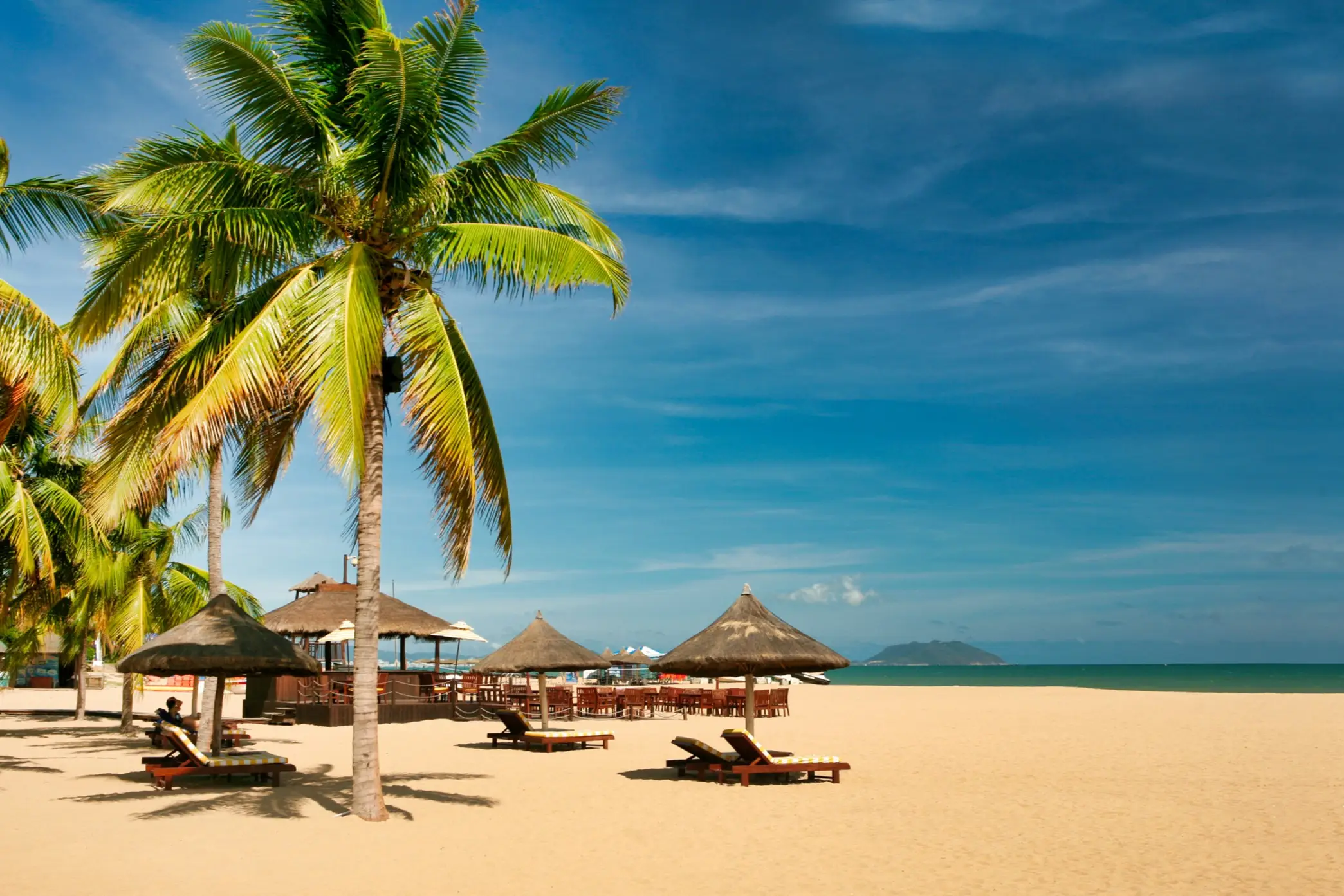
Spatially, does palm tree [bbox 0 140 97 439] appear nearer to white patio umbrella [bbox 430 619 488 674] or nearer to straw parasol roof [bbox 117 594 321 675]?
straw parasol roof [bbox 117 594 321 675]

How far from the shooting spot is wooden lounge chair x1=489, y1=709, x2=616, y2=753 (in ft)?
60.4

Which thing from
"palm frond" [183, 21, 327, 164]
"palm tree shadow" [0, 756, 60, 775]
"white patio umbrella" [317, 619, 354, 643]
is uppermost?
"palm frond" [183, 21, 327, 164]

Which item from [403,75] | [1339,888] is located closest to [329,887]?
[403,75]

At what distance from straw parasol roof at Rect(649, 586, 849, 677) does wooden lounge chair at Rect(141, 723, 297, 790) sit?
15.8ft

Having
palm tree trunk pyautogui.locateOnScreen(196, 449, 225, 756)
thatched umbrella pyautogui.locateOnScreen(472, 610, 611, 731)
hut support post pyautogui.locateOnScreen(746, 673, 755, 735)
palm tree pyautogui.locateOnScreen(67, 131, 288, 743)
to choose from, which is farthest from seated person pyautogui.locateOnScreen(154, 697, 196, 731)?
hut support post pyautogui.locateOnScreen(746, 673, 755, 735)

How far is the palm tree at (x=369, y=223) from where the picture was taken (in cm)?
944

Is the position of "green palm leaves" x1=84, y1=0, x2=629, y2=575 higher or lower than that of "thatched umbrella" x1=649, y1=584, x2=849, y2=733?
higher

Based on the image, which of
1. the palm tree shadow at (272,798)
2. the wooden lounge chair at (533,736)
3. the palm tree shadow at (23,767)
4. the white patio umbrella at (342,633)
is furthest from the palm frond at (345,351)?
the white patio umbrella at (342,633)

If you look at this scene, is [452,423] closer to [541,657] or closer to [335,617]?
[541,657]

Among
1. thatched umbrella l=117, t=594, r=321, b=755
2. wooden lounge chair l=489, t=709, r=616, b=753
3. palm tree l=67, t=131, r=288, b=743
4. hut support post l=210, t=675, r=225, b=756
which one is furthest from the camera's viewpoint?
wooden lounge chair l=489, t=709, r=616, b=753

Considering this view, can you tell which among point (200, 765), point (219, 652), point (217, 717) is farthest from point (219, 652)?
point (217, 717)

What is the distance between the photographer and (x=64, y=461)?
18812 millimetres

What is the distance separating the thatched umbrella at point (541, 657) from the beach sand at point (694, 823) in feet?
6.25

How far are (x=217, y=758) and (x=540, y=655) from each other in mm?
7960
